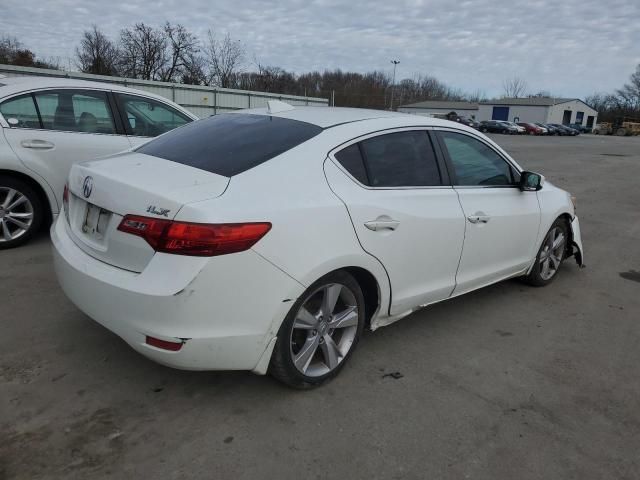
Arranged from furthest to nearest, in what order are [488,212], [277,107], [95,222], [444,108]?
1. [444,108]
2. [488,212]
3. [277,107]
4. [95,222]

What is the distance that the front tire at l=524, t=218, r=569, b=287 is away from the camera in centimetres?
486

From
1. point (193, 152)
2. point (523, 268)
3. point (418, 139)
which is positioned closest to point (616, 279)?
point (523, 268)

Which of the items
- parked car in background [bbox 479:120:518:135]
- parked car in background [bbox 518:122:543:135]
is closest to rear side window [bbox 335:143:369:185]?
parked car in background [bbox 479:120:518:135]

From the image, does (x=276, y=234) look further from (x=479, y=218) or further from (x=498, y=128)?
(x=498, y=128)

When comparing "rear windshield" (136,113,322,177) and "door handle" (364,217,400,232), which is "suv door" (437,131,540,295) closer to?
"door handle" (364,217,400,232)

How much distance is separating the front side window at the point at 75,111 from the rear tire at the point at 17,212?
2.22 feet

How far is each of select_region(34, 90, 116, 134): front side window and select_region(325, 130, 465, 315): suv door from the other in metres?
3.63

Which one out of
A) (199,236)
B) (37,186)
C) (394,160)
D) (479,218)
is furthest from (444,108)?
(199,236)

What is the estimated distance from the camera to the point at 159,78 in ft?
154

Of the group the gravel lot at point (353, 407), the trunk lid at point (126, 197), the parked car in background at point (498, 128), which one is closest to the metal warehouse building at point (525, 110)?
the parked car in background at point (498, 128)

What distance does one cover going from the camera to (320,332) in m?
2.98

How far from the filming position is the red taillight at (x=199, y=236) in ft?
7.78

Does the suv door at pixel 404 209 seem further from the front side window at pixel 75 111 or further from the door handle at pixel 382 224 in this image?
the front side window at pixel 75 111

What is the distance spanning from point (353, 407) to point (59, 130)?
14.0 feet
